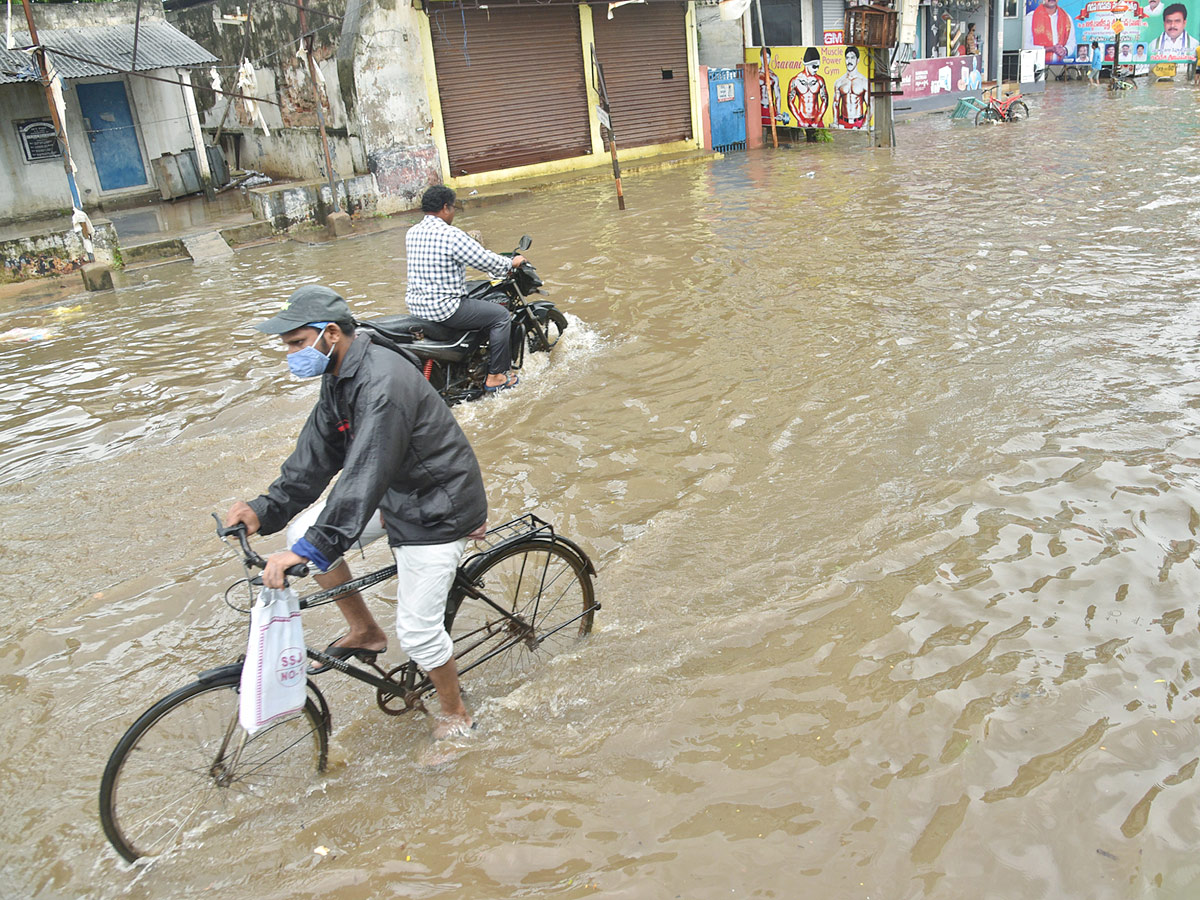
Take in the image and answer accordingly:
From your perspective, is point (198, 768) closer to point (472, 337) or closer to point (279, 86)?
point (472, 337)

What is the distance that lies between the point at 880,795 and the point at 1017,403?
3.87m

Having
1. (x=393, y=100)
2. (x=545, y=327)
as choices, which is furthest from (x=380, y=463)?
(x=393, y=100)

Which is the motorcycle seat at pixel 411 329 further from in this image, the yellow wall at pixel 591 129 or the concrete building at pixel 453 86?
the yellow wall at pixel 591 129

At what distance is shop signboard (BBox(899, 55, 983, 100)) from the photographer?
28.7m

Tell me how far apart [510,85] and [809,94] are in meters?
7.64

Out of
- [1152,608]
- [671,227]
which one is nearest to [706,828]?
[1152,608]

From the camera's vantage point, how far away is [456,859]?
303cm

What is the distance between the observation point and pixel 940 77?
96.3 ft

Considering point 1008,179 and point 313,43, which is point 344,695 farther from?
point 313,43

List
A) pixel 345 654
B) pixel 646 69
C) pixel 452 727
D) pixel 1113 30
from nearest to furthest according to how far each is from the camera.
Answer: pixel 345 654
pixel 452 727
pixel 646 69
pixel 1113 30

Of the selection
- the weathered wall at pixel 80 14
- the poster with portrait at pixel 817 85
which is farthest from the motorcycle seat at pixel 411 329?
the poster with portrait at pixel 817 85

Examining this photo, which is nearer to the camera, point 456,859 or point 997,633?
point 456,859

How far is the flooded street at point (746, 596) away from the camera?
9.86ft

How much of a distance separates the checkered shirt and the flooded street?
966 mm
